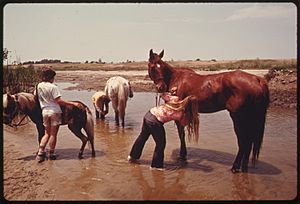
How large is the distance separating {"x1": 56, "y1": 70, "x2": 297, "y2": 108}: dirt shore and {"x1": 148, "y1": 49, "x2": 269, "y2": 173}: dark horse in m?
0.09

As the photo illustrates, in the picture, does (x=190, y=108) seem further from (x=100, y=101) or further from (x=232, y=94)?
(x=100, y=101)

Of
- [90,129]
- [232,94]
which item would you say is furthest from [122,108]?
[232,94]

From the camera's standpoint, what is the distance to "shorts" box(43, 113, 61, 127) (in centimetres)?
287

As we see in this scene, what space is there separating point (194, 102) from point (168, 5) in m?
0.74

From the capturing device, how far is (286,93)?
2.86m

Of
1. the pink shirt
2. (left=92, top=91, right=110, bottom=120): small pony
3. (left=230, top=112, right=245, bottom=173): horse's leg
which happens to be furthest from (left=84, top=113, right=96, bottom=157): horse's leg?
(left=230, top=112, right=245, bottom=173): horse's leg

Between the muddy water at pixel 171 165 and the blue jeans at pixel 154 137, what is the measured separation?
8 centimetres

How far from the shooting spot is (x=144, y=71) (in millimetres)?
2912

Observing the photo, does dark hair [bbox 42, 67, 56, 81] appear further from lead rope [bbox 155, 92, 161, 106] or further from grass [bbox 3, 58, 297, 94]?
lead rope [bbox 155, 92, 161, 106]

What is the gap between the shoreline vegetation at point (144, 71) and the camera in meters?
2.79

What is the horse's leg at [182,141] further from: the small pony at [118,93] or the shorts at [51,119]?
the shorts at [51,119]

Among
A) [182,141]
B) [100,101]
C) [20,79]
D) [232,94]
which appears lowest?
[182,141]

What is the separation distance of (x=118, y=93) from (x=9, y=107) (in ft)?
2.86

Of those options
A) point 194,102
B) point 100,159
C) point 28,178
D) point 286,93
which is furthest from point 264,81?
point 28,178
